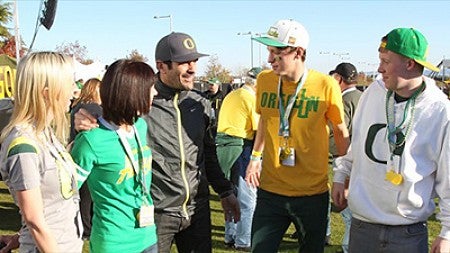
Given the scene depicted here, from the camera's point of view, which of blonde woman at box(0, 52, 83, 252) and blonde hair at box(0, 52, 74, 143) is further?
blonde hair at box(0, 52, 74, 143)

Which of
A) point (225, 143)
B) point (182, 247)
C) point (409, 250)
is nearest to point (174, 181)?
point (182, 247)

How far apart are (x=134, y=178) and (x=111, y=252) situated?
1.28ft

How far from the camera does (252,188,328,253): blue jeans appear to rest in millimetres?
3285

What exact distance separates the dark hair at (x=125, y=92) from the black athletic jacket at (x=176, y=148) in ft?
1.27

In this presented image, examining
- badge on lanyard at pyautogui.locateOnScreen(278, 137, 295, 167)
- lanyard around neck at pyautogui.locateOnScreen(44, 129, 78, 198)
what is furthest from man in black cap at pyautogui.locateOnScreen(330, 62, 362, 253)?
lanyard around neck at pyautogui.locateOnScreen(44, 129, 78, 198)

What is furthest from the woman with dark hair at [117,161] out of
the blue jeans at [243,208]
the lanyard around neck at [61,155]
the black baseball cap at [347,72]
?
the black baseball cap at [347,72]

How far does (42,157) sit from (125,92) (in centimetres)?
56

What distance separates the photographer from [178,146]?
2949 mm

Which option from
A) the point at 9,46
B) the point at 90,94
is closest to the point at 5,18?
the point at 9,46

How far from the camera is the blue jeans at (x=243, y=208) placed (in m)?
5.61

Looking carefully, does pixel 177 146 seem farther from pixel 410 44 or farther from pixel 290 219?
pixel 410 44

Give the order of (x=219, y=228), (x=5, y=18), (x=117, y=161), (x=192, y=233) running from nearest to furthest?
(x=117, y=161), (x=192, y=233), (x=219, y=228), (x=5, y=18)

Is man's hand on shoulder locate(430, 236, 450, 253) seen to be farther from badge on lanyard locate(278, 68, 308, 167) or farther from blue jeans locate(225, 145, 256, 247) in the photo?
blue jeans locate(225, 145, 256, 247)

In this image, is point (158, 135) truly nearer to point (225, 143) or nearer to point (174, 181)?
point (174, 181)
